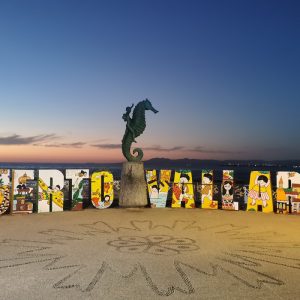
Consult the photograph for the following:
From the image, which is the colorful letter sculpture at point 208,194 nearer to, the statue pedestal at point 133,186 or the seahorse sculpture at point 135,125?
the statue pedestal at point 133,186

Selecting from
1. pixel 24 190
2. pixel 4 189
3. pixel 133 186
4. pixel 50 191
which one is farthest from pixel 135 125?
pixel 4 189

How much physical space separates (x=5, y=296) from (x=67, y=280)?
3.02 feet

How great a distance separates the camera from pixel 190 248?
7668mm

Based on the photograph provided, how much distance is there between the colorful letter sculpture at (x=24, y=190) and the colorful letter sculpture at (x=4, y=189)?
0.78 ft

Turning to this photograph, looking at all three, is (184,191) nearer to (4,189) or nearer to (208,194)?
(208,194)

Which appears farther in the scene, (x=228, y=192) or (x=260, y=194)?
(x=228, y=192)

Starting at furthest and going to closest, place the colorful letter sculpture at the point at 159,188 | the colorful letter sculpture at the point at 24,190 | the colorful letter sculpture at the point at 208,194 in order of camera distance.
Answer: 1. the colorful letter sculpture at the point at 159,188
2. the colorful letter sculpture at the point at 208,194
3. the colorful letter sculpture at the point at 24,190

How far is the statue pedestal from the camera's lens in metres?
14.1

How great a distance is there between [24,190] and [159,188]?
501 cm

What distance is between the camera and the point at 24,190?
43.0 ft

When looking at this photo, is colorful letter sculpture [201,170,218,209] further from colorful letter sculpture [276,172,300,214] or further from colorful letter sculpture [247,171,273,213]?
colorful letter sculpture [276,172,300,214]

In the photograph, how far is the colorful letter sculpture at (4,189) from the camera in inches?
495

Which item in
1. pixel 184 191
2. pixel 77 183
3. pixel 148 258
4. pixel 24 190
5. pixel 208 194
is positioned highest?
pixel 77 183

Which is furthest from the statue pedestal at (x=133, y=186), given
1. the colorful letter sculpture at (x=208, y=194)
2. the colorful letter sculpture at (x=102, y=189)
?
the colorful letter sculpture at (x=208, y=194)
